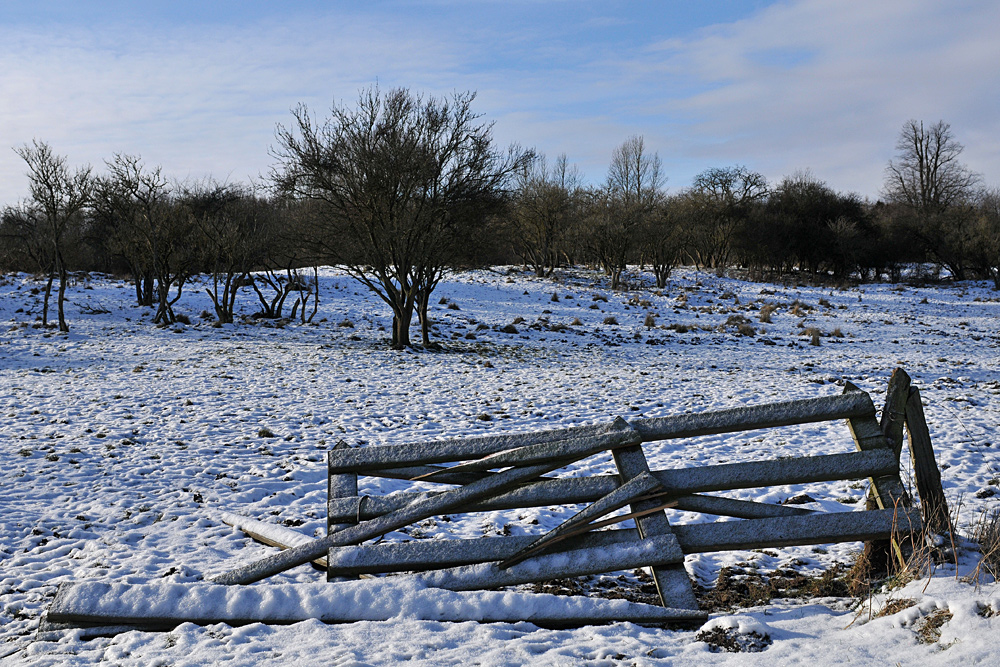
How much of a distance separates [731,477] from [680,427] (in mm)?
431

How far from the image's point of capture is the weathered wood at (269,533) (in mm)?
4992

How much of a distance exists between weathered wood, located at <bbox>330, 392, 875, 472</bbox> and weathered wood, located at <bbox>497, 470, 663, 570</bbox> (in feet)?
1.05

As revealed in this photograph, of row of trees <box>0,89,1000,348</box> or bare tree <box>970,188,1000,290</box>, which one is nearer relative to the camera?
row of trees <box>0,89,1000,348</box>

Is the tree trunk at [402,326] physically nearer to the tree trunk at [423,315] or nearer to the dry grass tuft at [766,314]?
the tree trunk at [423,315]

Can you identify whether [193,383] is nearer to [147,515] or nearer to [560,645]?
[147,515]

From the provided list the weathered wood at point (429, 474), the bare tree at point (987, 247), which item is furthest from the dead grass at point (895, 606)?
the bare tree at point (987, 247)

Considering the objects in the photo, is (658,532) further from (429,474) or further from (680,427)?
(429,474)

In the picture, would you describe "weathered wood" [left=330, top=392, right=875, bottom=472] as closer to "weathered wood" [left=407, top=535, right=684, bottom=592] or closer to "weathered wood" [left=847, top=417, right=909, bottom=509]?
"weathered wood" [left=847, top=417, right=909, bottom=509]

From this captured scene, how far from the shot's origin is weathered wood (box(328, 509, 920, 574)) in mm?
3830

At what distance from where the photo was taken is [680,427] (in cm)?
407

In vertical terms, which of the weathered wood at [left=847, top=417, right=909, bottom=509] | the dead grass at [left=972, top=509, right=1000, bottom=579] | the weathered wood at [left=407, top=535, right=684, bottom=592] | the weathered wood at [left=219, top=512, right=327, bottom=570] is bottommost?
the weathered wood at [left=219, top=512, right=327, bottom=570]

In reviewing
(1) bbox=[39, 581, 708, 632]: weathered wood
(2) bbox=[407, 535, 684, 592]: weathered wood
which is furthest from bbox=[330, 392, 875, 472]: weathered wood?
(1) bbox=[39, 581, 708, 632]: weathered wood

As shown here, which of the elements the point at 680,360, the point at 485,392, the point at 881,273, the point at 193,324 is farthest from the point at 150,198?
the point at 881,273

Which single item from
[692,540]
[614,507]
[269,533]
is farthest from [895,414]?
[269,533]
